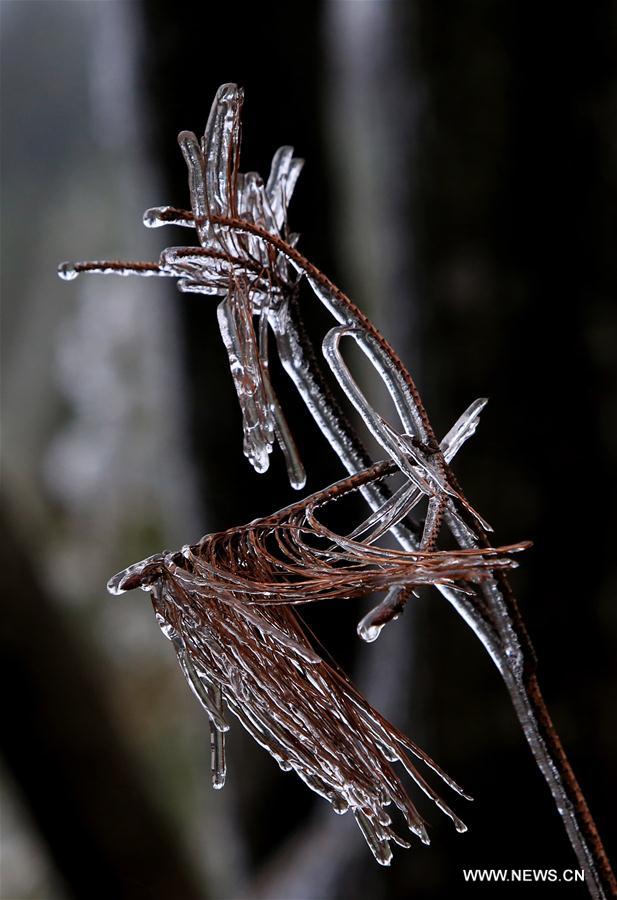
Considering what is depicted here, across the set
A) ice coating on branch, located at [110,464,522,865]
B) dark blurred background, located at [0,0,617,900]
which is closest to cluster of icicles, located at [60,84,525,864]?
ice coating on branch, located at [110,464,522,865]

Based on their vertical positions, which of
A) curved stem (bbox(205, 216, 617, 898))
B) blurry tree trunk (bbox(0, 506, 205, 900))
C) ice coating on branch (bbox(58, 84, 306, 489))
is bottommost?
blurry tree trunk (bbox(0, 506, 205, 900))

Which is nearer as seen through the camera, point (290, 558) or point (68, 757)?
point (290, 558)

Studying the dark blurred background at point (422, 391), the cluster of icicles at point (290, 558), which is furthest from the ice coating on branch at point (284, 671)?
the dark blurred background at point (422, 391)

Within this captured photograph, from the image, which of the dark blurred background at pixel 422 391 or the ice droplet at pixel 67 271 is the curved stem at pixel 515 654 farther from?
the dark blurred background at pixel 422 391

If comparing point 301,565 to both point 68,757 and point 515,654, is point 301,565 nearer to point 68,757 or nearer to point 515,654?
point 515,654

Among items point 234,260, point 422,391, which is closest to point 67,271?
point 234,260

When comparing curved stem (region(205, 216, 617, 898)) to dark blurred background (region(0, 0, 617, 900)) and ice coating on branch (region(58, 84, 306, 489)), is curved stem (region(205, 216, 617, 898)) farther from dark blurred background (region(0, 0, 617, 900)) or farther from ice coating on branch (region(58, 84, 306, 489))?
dark blurred background (region(0, 0, 617, 900))

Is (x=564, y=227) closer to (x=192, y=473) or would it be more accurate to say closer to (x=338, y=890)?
(x=192, y=473)
